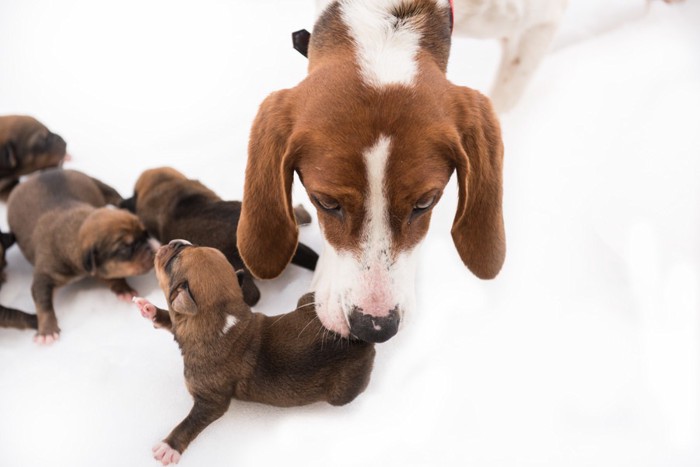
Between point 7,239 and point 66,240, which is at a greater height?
point 66,240

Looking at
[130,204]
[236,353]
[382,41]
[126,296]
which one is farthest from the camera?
[130,204]

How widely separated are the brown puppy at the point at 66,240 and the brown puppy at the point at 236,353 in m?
0.49

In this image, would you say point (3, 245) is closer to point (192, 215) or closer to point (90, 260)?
point (90, 260)

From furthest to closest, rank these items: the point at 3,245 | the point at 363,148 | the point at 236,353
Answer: the point at 3,245
the point at 236,353
the point at 363,148

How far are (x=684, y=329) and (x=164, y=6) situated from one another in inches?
143

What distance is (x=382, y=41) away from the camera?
1924 millimetres

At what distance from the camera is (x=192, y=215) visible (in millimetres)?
2664

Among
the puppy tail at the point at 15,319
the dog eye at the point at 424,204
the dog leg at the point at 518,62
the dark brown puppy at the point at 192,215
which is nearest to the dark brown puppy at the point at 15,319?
the puppy tail at the point at 15,319

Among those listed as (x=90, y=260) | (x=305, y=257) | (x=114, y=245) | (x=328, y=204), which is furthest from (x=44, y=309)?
(x=328, y=204)

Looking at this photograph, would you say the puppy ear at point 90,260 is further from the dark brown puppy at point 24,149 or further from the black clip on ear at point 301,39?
the black clip on ear at point 301,39

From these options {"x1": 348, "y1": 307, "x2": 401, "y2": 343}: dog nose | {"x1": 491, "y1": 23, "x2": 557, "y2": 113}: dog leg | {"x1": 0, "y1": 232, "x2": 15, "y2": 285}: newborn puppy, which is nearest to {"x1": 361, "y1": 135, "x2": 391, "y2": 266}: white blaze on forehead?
{"x1": 348, "y1": 307, "x2": 401, "y2": 343}: dog nose

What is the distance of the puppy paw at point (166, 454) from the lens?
2178mm

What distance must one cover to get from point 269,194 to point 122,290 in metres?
1.13

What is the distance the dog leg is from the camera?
310cm
